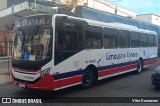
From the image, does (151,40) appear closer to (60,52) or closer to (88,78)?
(88,78)

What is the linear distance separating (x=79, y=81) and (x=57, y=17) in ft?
8.99

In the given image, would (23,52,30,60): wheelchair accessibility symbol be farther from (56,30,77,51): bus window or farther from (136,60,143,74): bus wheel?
(136,60,143,74): bus wheel

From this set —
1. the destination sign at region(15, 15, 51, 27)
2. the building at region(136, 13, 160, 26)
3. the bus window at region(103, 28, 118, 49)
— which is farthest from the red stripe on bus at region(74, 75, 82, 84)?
the building at region(136, 13, 160, 26)

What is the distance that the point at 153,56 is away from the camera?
1842cm

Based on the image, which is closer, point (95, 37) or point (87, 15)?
point (95, 37)

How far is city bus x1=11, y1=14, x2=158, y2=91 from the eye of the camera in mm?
8453

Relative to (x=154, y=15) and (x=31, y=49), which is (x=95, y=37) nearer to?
(x=31, y=49)

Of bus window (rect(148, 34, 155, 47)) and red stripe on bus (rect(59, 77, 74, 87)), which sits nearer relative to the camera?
red stripe on bus (rect(59, 77, 74, 87))

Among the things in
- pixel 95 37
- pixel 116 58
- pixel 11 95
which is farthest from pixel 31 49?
pixel 116 58

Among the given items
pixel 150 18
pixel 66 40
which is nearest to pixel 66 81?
pixel 66 40

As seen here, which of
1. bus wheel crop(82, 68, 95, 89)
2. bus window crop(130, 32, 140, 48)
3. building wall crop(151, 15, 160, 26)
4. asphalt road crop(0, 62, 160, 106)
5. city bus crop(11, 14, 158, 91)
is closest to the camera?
city bus crop(11, 14, 158, 91)

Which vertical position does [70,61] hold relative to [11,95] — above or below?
above

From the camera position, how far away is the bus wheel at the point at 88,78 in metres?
10.4

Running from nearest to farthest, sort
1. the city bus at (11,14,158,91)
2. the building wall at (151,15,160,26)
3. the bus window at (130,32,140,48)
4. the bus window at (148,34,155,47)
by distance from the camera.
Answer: the city bus at (11,14,158,91) → the bus window at (130,32,140,48) → the bus window at (148,34,155,47) → the building wall at (151,15,160,26)
